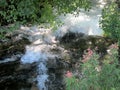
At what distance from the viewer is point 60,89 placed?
953 centimetres

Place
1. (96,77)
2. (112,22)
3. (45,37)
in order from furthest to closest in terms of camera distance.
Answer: (45,37) < (112,22) < (96,77)

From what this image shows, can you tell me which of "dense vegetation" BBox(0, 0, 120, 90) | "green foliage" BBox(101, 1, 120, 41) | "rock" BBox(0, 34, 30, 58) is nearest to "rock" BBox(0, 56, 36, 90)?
"rock" BBox(0, 34, 30, 58)

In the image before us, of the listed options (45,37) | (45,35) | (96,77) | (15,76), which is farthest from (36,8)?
(96,77)

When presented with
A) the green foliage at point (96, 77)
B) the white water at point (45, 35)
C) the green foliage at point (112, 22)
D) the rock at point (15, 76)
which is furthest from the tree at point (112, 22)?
the green foliage at point (96, 77)

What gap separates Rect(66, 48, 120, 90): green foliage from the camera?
5.93 meters

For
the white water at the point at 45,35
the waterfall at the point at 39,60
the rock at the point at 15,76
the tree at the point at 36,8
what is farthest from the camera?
the white water at the point at 45,35

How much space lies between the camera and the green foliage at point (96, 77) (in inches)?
233

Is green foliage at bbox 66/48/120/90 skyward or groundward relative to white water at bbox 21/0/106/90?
skyward

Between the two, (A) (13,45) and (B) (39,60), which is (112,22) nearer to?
(B) (39,60)

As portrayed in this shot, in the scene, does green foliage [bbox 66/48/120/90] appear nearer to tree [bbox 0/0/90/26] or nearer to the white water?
tree [bbox 0/0/90/26]

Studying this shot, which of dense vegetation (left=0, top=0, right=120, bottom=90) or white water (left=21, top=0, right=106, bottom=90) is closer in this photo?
dense vegetation (left=0, top=0, right=120, bottom=90)

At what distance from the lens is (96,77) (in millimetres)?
6035

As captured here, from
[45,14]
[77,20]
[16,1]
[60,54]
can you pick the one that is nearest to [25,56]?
[60,54]

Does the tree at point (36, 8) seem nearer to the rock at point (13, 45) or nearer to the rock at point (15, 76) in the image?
the rock at point (15, 76)
